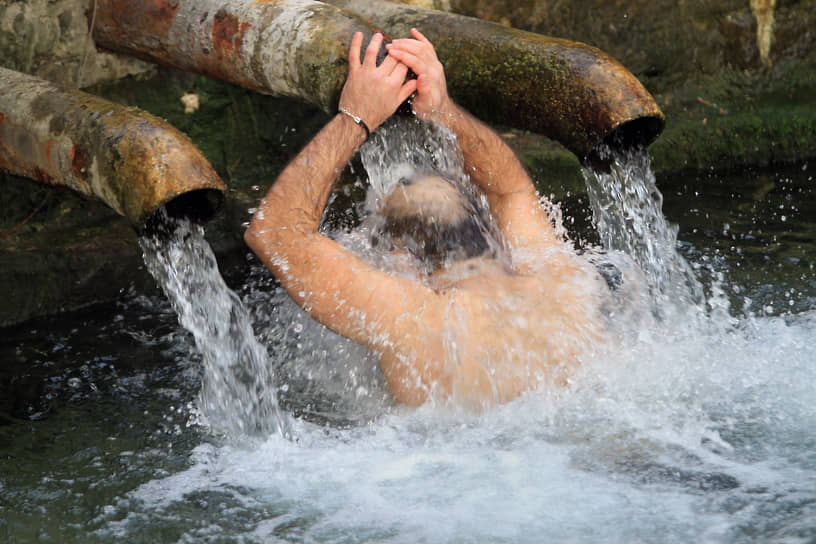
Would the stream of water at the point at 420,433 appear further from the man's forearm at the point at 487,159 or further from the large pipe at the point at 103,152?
→ the large pipe at the point at 103,152

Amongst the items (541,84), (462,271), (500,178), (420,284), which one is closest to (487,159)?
(500,178)

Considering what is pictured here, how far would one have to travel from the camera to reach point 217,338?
11.9 ft

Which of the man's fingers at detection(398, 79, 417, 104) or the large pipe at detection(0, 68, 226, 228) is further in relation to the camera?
the man's fingers at detection(398, 79, 417, 104)

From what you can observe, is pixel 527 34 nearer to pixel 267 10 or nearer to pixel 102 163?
pixel 267 10

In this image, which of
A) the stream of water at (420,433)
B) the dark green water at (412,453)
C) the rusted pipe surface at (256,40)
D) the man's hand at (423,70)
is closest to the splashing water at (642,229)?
the stream of water at (420,433)

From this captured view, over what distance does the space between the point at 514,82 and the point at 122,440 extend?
1.91 m

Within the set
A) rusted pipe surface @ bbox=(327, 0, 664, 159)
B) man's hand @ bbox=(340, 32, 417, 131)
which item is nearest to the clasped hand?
man's hand @ bbox=(340, 32, 417, 131)

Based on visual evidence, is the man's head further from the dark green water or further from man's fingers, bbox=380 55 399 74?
the dark green water

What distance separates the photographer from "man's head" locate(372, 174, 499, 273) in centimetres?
340

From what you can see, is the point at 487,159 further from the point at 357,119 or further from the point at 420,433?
the point at 420,433

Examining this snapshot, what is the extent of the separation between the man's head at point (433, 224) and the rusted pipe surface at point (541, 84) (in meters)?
0.38

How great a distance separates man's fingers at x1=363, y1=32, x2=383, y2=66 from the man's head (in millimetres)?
495

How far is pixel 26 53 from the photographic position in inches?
175

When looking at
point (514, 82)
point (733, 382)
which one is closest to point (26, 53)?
point (514, 82)
